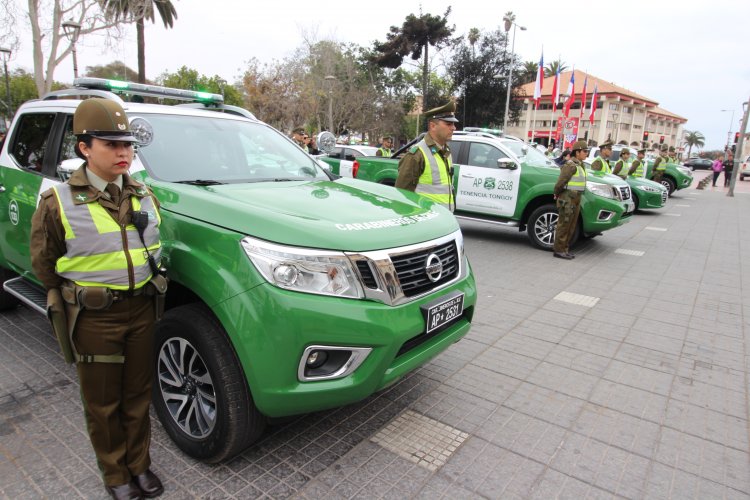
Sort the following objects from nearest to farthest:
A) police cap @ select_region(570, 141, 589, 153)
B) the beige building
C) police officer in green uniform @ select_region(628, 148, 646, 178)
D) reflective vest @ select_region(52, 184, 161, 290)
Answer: reflective vest @ select_region(52, 184, 161, 290)
police cap @ select_region(570, 141, 589, 153)
police officer in green uniform @ select_region(628, 148, 646, 178)
the beige building

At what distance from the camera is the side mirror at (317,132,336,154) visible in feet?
14.7

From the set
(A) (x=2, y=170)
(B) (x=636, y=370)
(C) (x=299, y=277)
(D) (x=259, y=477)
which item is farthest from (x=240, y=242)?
(B) (x=636, y=370)

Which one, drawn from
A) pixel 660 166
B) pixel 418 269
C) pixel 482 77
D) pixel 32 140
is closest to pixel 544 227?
pixel 418 269

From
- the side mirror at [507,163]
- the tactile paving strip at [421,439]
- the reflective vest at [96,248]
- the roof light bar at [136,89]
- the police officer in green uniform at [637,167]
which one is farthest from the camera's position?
the police officer in green uniform at [637,167]

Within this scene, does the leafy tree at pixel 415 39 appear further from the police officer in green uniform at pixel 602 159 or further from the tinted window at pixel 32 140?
the tinted window at pixel 32 140

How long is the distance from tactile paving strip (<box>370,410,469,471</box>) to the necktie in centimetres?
188

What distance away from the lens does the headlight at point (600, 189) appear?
7.84 metres

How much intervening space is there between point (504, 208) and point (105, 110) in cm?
733

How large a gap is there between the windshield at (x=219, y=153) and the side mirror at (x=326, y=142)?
1.81 feet

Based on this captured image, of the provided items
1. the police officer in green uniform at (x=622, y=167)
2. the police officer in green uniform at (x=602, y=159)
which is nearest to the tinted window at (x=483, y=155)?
the police officer in green uniform at (x=602, y=159)

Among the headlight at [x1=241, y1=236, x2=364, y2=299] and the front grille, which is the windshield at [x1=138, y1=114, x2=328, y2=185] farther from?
the front grille

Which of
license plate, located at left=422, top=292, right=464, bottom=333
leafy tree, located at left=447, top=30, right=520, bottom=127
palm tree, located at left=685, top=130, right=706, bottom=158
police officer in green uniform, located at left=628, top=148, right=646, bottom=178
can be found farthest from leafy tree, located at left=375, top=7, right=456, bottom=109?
palm tree, located at left=685, top=130, right=706, bottom=158

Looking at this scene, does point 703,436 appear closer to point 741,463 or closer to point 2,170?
point 741,463

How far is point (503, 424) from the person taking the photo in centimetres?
300
